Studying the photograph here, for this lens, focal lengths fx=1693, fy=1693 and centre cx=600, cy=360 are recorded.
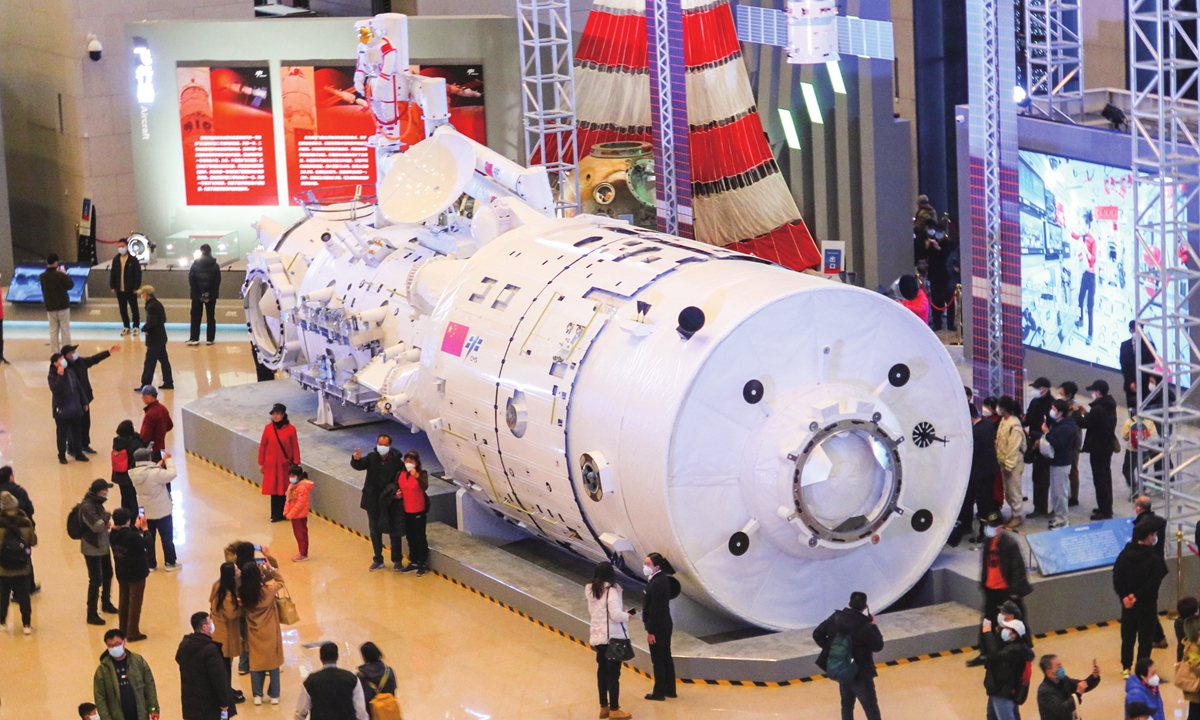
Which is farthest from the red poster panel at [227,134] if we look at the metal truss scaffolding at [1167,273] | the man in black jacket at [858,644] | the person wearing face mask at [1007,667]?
the person wearing face mask at [1007,667]

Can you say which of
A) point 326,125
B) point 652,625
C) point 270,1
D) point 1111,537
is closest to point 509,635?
point 652,625

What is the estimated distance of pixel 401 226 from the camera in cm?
1888

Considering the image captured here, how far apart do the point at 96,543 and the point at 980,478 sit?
25.5 ft

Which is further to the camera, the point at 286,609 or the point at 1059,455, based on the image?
the point at 1059,455

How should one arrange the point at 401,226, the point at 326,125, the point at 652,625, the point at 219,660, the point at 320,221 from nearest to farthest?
the point at 219,660 → the point at 652,625 → the point at 401,226 → the point at 320,221 → the point at 326,125

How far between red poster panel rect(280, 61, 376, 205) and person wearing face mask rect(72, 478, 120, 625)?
14.7 meters

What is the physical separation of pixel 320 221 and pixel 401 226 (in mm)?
2156

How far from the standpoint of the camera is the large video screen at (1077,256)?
20.2 metres

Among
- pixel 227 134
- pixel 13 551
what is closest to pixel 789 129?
pixel 227 134

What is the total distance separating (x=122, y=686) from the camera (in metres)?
11.6

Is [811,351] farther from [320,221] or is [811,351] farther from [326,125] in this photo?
[326,125]

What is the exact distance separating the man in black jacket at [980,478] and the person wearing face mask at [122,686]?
686cm

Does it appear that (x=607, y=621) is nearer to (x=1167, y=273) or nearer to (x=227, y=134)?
(x=1167, y=273)

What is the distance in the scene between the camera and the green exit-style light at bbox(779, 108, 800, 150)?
91.7 ft
